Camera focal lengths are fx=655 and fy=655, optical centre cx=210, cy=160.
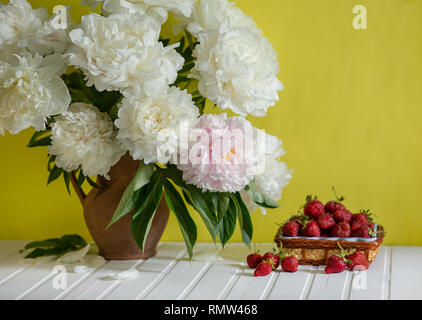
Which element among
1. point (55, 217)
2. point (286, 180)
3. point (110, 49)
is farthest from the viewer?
point (55, 217)

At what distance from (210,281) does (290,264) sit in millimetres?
202

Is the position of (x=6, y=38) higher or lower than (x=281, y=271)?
higher

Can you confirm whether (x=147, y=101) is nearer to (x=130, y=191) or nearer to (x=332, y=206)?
(x=130, y=191)

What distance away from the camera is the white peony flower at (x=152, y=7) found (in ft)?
5.21

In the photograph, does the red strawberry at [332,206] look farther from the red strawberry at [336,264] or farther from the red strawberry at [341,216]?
the red strawberry at [336,264]

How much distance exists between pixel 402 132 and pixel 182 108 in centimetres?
69

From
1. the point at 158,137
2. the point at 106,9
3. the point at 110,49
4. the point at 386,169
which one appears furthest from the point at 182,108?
the point at 386,169

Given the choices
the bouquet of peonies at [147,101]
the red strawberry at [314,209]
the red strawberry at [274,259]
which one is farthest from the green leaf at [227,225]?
the red strawberry at [314,209]

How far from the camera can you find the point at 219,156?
1520 mm

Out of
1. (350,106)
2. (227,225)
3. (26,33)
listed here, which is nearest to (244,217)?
(227,225)

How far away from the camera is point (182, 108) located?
5.06ft

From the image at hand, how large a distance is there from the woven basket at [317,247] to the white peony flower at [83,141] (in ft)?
1.62

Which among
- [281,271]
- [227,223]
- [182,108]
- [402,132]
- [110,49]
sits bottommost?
[281,271]

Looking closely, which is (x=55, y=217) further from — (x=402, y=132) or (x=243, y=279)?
(x=402, y=132)
